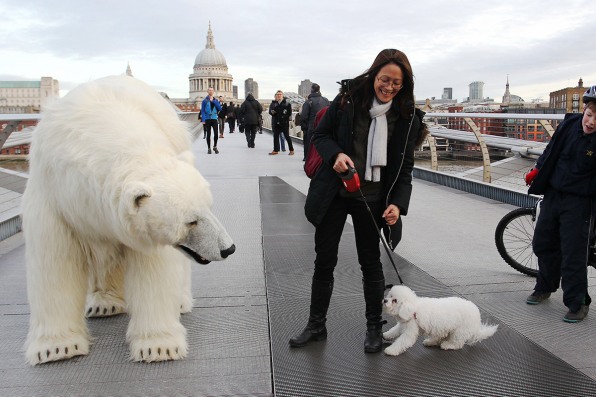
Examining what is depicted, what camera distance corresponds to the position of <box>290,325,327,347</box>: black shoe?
10.8ft

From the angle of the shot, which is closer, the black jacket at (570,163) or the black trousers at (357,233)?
→ the black trousers at (357,233)

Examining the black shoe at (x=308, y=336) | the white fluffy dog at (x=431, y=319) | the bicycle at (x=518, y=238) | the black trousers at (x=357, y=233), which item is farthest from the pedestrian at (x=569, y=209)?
the black shoe at (x=308, y=336)

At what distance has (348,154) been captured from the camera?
315cm

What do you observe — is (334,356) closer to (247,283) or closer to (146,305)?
(146,305)

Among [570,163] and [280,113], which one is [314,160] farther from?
[280,113]

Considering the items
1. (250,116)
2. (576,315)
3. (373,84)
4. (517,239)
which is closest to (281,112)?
(250,116)

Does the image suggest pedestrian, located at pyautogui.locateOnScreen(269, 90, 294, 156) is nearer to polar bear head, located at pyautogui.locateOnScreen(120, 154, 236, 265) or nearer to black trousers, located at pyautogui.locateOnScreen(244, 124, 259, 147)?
black trousers, located at pyautogui.locateOnScreen(244, 124, 259, 147)

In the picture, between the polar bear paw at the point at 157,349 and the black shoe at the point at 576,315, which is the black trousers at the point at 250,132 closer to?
the black shoe at the point at 576,315

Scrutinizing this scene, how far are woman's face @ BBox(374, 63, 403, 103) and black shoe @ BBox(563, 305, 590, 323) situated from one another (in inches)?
78.2

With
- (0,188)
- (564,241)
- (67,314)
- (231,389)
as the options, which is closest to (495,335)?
(564,241)

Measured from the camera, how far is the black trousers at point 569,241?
377cm

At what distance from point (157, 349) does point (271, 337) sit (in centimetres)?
69

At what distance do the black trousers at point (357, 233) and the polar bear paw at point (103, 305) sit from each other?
155 centimetres

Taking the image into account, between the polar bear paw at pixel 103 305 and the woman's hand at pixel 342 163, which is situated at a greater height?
the woman's hand at pixel 342 163
